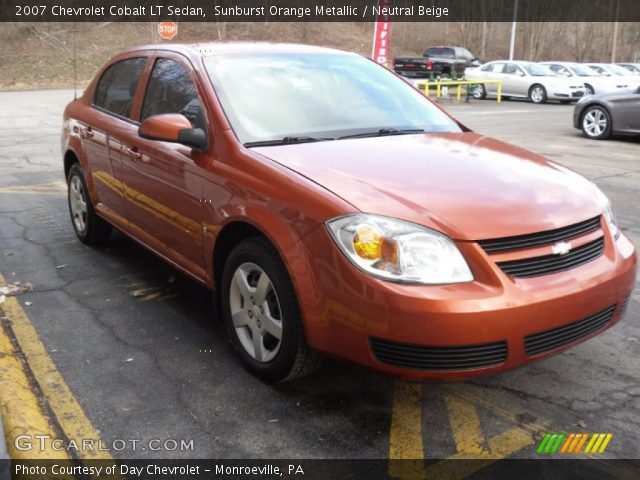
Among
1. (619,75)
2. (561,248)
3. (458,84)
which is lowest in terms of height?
(561,248)

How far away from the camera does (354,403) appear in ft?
10.4

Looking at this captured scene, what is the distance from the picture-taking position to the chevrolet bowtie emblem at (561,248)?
2828mm

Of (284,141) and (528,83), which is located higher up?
(528,83)

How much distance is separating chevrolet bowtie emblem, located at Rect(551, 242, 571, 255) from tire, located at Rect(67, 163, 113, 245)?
3787 mm

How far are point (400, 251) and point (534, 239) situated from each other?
1.96 ft

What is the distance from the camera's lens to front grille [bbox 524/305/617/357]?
273cm

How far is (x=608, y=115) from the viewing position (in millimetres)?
12625

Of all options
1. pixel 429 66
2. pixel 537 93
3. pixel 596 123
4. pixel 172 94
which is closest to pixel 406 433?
pixel 172 94

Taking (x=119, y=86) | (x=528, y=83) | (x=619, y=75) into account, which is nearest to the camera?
(x=119, y=86)

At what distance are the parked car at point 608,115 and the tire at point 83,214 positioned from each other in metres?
10.3

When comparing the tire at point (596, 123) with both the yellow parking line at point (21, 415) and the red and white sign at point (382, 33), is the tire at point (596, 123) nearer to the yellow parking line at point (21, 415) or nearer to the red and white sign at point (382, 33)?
the red and white sign at point (382, 33)

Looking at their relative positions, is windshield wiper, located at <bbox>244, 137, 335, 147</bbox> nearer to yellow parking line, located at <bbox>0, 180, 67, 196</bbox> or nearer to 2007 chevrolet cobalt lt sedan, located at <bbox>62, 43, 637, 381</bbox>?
2007 chevrolet cobalt lt sedan, located at <bbox>62, 43, 637, 381</bbox>

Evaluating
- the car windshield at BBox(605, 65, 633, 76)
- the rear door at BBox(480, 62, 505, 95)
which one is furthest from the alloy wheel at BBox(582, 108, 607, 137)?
the car windshield at BBox(605, 65, 633, 76)
